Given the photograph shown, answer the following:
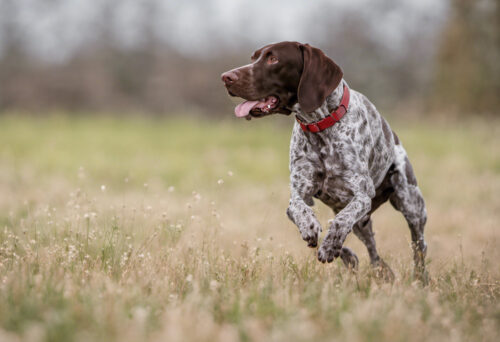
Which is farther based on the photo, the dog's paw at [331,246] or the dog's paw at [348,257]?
the dog's paw at [348,257]

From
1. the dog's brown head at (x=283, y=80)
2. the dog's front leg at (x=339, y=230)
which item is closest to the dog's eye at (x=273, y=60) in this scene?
the dog's brown head at (x=283, y=80)

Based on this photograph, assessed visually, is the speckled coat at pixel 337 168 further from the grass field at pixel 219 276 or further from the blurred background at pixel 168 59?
the blurred background at pixel 168 59

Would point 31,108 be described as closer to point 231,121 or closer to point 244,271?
point 231,121

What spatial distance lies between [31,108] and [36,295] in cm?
1958

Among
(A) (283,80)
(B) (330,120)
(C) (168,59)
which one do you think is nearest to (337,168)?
(B) (330,120)

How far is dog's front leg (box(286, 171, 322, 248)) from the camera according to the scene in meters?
3.75

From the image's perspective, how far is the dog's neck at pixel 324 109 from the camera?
4.12 meters

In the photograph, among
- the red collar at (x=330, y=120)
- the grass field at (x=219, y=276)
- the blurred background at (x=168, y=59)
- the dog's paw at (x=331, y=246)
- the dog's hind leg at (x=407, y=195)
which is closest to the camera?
the grass field at (x=219, y=276)

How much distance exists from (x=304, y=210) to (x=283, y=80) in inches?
38.7

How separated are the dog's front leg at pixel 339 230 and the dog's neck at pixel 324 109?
2.23 feet

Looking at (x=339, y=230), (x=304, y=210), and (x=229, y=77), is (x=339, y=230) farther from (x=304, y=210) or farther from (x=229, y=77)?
(x=229, y=77)

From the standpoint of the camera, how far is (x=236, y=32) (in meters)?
23.4

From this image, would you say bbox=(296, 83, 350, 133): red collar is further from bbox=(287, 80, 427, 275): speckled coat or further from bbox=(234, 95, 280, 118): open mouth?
bbox=(234, 95, 280, 118): open mouth

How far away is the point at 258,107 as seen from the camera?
4.01 m
